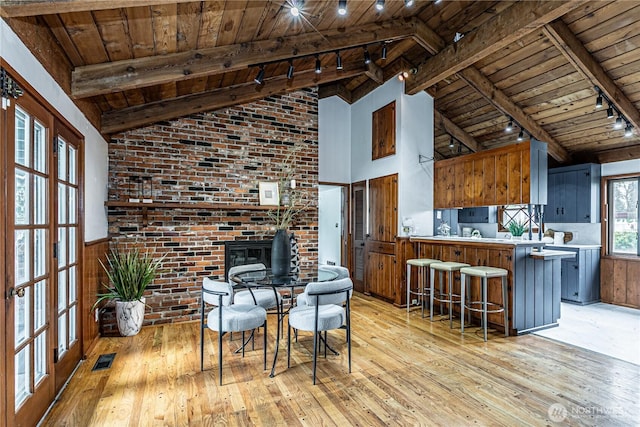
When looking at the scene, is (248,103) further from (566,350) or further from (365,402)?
(566,350)

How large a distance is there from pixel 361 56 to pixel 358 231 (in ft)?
9.42

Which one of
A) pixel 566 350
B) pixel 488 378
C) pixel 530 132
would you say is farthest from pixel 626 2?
pixel 488 378

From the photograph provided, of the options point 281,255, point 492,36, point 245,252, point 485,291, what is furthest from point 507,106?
point 245,252

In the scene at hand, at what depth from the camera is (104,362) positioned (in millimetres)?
3164

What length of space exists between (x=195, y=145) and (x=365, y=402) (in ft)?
12.2

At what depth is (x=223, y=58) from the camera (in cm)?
335

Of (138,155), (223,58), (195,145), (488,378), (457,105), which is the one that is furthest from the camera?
(457,105)

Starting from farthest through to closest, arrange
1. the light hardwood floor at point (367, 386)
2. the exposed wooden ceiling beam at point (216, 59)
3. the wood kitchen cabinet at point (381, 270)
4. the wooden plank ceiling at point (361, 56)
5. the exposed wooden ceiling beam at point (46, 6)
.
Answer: the wood kitchen cabinet at point (381, 270) < the exposed wooden ceiling beam at point (216, 59) < the wooden plank ceiling at point (361, 56) < the light hardwood floor at point (367, 386) < the exposed wooden ceiling beam at point (46, 6)

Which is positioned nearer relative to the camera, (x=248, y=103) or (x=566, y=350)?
(x=566, y=350)

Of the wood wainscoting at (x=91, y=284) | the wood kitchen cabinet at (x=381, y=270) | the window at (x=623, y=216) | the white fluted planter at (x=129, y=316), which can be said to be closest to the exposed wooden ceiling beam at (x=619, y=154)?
the window at (x=623, y=216)

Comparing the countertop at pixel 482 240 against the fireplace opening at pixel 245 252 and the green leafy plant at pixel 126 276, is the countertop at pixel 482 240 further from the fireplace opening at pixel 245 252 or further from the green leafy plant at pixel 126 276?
the green leafy plant at pixel 126 276

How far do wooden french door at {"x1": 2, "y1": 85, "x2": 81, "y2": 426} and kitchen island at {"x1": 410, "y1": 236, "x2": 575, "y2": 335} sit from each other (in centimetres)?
429

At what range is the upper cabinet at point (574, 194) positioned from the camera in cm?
545

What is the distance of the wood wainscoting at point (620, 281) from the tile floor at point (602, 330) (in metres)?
0.14
